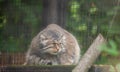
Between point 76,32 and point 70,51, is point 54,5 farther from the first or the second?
point 70,51

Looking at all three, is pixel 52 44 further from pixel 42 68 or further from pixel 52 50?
pixel 42 68

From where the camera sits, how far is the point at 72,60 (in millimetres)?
3561

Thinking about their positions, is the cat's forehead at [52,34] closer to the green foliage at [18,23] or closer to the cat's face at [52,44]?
the cat's face at [52,44]

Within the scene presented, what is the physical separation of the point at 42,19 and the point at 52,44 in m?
0.74

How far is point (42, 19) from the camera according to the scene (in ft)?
13.0

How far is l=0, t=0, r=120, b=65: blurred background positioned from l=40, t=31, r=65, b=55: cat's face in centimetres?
39

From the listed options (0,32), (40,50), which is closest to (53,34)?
(40,50)

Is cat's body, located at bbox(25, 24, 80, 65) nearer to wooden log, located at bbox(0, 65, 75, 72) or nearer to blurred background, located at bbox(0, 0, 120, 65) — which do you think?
blurred background, located at bbox(0, 0, 120, 65)

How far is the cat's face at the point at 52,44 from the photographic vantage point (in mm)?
3281

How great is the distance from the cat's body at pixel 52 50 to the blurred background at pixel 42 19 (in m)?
0.17

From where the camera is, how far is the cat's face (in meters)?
3.28

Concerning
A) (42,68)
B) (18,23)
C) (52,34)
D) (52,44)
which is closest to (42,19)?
(18,23)

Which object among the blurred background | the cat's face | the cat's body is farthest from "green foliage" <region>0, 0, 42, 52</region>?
the cat's face

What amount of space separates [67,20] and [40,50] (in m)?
0.67
